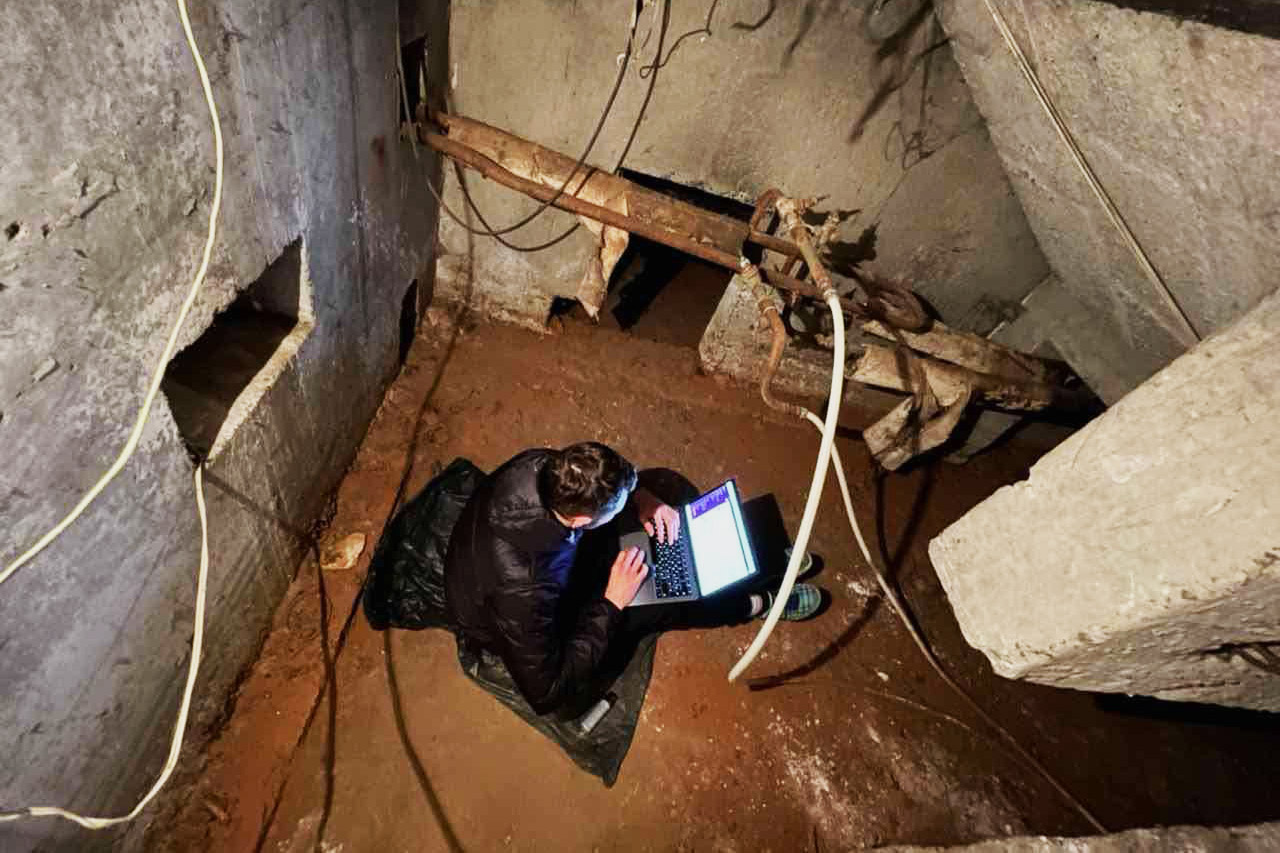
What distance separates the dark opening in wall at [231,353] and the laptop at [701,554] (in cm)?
201

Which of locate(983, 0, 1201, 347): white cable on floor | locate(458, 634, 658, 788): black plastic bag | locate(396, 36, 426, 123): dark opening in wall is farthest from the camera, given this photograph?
locate(396, 36, 426, 123): dark opening in wall

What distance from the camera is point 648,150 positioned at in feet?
13.5

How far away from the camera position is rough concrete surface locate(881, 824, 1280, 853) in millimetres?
1780

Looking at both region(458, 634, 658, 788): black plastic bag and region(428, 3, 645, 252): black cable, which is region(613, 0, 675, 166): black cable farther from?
region(458, 634, 658, 788): black plastic bag

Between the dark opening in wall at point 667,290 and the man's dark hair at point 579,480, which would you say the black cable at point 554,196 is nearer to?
the dark opening in wall at point 667,290

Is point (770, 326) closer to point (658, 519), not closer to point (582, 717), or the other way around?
point (658, 519)

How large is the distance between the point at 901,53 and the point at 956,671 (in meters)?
3.81

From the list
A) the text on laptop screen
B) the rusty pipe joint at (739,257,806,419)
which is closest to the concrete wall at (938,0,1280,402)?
the rusty pipe joint at (739,257,806,419)

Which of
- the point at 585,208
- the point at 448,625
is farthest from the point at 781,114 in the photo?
the point at 448,625

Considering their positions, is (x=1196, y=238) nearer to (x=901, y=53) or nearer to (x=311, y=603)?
(x=901, y=53)

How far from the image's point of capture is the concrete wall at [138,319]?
1453mm

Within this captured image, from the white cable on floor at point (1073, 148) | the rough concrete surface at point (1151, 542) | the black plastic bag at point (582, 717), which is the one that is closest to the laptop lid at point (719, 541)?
the black plastic bag at point (582, 717)

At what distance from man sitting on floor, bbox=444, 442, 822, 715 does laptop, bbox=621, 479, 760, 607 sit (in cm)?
23

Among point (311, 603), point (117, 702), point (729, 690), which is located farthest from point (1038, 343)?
point (117, 702)
